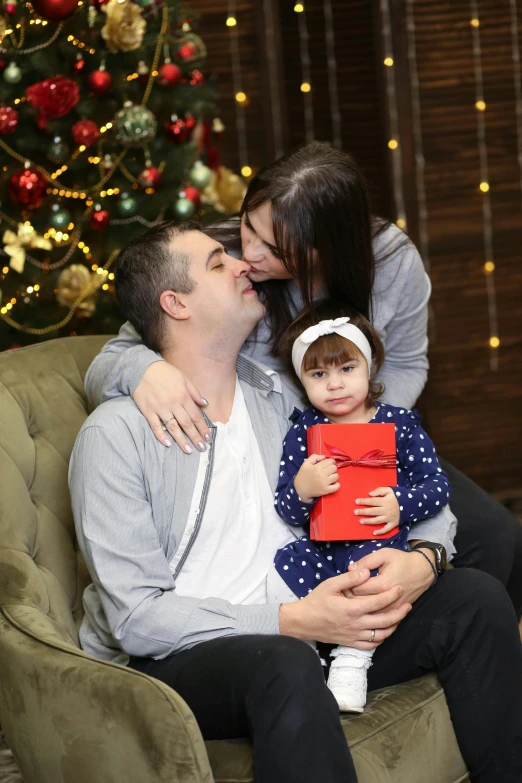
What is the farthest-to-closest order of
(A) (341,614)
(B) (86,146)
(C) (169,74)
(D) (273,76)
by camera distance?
(D) (273,76) → (C) (169,74) → (B) (86,146) → (A) (341,614)

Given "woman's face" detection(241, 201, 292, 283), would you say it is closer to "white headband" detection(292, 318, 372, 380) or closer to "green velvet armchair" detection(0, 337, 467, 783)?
"white headband" detection(292, 318, 372, 380)

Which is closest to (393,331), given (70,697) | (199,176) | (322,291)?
(322,291)

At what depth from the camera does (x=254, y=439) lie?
72.6 inches

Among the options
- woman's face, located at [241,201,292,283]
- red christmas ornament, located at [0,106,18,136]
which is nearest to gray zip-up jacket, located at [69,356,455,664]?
woman's face, located at [241,201,292,283]

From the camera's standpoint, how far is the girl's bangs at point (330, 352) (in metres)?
1.75

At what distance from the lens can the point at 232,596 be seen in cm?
167

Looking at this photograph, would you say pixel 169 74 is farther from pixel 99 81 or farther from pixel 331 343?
pixel 331 343

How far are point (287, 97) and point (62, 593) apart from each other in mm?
2983

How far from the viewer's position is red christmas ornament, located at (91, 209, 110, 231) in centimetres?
308

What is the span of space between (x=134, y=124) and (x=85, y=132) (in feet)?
0.53

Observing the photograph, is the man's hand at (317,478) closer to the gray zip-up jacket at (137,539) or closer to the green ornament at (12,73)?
the gray zip-up jacket at (137,539)

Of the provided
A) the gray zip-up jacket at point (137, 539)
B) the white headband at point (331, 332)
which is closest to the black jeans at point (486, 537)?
the gray zip-up jacket at point (137, 539)

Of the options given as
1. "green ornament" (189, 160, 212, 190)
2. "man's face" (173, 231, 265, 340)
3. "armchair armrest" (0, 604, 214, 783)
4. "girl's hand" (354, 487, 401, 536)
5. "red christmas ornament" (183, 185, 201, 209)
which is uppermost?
"green ornament" (189, 160, 212, 190)

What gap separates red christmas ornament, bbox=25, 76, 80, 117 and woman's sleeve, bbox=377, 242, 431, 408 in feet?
4.57
